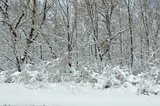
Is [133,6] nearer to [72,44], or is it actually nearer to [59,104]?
[72,44]

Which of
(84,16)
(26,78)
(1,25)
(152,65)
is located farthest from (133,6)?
(26,78)

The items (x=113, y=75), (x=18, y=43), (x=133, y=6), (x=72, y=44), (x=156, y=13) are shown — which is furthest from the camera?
(x=156, y=13)

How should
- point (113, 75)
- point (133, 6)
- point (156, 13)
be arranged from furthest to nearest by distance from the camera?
point (156, 13), point (133, 6), point (113, 75)

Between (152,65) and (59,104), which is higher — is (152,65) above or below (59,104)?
above

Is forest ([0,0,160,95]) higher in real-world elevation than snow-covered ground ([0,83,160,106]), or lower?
higher

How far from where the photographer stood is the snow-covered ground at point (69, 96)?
36.5 feet

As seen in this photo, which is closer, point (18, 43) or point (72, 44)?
point (18, 43)

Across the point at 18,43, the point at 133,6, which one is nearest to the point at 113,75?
the point at 18,43

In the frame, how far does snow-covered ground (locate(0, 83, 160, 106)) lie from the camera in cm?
1112

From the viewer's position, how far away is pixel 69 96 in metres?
12.4

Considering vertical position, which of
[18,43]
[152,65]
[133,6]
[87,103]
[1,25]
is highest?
[133,6]

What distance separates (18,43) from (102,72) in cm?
909

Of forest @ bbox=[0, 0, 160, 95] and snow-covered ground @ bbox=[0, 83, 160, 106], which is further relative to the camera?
forest @ bbox=[0, 0, 160, 95]

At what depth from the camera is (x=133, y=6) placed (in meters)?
33.3
